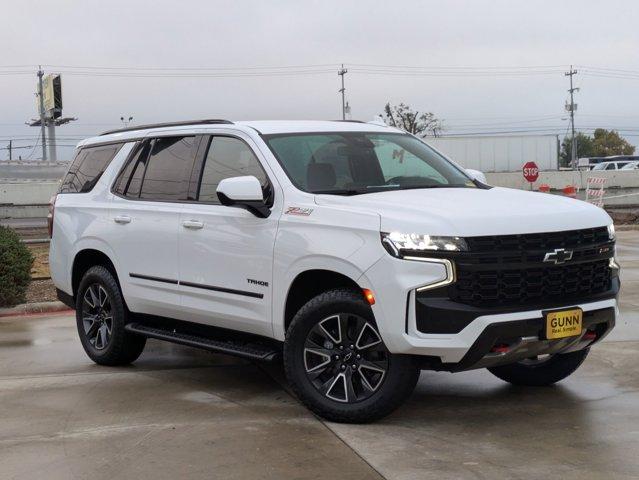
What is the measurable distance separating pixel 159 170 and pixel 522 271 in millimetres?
3186

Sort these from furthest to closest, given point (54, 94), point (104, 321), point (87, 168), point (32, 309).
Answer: point (54, 94) < point (32, 309) < point (87, 168) < point (104, 321)

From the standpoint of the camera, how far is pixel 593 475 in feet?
15.2

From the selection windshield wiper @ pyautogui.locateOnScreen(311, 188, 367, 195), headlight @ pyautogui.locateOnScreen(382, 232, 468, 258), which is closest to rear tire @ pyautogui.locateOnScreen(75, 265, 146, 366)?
windshield wiper @ pyautogui.locateOnScreen(311, 188, 367, 195)

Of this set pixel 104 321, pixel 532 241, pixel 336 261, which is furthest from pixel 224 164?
pixel 532 241

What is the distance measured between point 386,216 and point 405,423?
131cm

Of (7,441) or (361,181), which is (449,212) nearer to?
(361,181)

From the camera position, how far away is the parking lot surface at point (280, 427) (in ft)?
15.8

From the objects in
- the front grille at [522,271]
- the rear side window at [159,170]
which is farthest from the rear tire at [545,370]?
the rear side window at [159,170]

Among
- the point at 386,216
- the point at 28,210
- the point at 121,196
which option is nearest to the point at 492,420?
the point at 386,216

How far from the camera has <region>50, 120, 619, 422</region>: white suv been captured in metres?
5.21

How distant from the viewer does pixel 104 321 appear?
768 cm

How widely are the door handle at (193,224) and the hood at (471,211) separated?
41.9 inches

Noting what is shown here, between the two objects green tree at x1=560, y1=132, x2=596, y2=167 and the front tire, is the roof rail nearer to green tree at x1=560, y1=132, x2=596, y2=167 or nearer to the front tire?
the front tire

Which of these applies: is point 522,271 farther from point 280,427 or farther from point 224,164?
point 224,164
